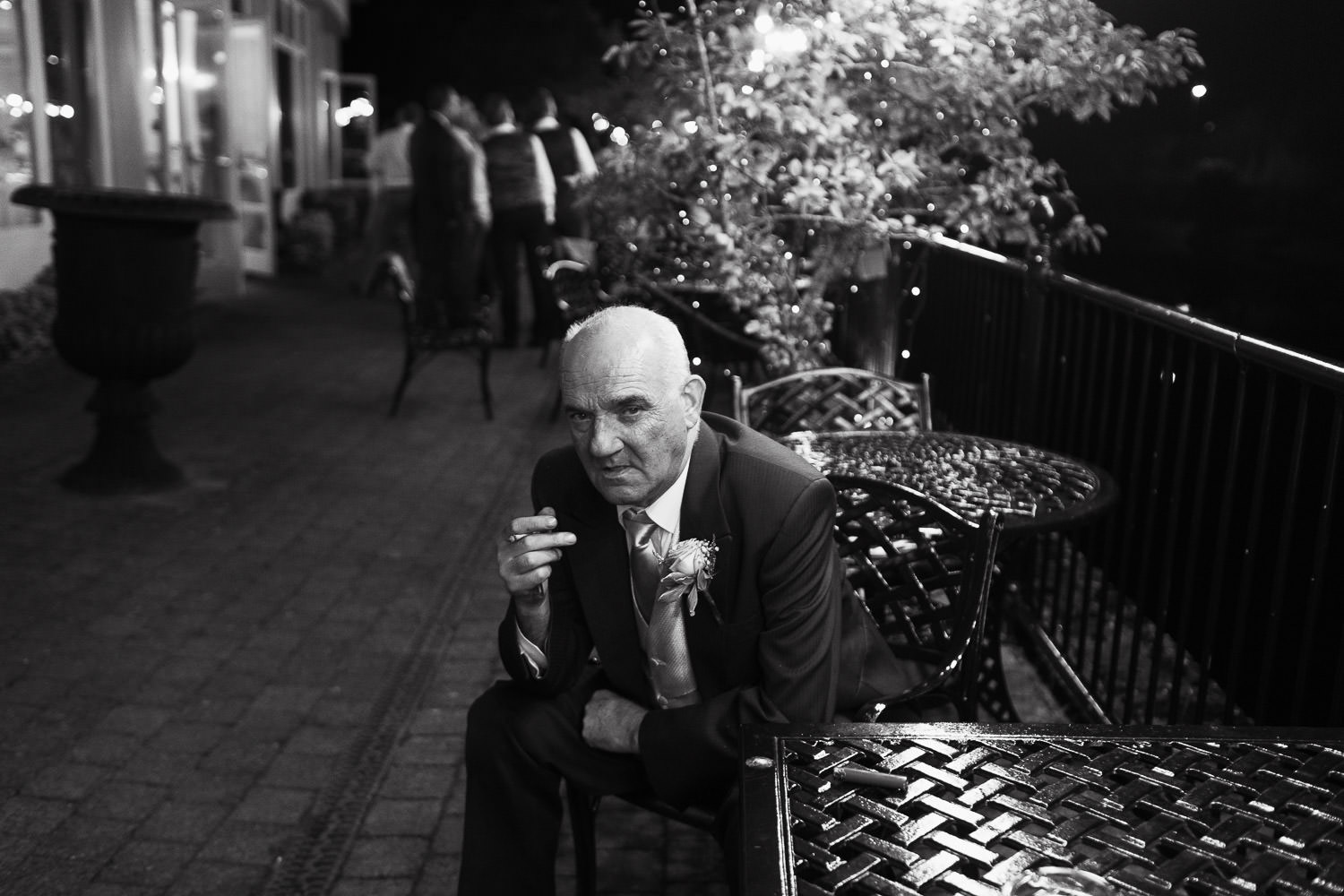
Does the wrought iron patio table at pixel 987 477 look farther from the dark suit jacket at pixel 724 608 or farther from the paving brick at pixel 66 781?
the paving brick at pixel 66 781

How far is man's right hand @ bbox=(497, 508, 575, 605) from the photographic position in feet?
7.64

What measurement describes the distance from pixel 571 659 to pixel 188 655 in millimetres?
2591

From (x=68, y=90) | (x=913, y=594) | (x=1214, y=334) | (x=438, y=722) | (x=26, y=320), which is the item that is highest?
(x=68, y=90)

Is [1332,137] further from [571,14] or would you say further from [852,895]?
[571,14]

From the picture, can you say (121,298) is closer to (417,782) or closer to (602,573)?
(417,782)

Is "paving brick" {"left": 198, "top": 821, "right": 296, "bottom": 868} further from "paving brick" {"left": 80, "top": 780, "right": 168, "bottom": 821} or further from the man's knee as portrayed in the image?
the man's knee

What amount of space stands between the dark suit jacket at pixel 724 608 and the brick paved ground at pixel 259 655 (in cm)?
97

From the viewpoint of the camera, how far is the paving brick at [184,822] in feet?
11.3

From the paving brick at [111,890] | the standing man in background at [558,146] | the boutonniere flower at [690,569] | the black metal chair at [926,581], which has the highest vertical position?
the standing man in background at [558,146]

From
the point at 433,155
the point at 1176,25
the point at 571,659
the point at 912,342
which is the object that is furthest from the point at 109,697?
the point at 433,155

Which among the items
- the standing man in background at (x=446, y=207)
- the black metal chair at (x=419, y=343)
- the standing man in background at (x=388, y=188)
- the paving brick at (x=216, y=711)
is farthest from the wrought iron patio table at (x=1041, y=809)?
the standing man in background at (x=388, y=188)

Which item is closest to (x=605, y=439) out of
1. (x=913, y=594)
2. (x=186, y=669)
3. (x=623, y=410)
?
(x=623, y=410)

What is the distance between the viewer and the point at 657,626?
251cm

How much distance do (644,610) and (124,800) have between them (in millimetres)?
1921
